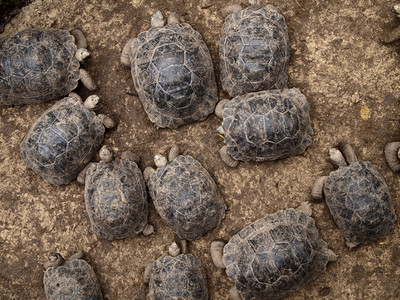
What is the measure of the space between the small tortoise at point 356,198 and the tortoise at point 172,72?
171 cm

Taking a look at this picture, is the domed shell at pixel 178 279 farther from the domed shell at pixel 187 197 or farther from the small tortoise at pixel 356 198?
the small tortoise at pixel 356 198

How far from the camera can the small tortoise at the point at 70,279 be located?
17.8 feet

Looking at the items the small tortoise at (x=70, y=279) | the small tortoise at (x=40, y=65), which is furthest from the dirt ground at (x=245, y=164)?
the small tortoise at (x=40, y=65)

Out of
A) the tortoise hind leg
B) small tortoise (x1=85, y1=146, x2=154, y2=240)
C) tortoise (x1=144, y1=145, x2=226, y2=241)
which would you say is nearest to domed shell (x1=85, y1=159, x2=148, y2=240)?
small tortoise (x1=85, y1=146, x2=154, y2=240)

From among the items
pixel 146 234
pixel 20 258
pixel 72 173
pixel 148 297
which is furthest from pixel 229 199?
pixel 20 258

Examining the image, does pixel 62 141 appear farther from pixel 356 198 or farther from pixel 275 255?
pixel 356 198

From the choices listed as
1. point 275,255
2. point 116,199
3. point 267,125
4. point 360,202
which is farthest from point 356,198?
point 116,199

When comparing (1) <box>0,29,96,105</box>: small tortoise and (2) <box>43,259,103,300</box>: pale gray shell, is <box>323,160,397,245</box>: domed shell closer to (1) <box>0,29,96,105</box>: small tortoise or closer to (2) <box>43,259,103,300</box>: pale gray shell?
(2) <box>43,259,103,300</box>: pale gray shell

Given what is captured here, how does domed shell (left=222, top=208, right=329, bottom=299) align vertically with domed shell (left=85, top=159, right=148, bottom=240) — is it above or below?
below

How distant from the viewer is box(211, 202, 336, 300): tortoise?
5164mm

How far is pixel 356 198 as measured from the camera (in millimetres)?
5191

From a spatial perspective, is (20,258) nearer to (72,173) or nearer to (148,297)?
(72,173)

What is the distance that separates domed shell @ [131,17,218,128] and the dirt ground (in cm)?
24

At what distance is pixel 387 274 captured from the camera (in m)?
5.55
